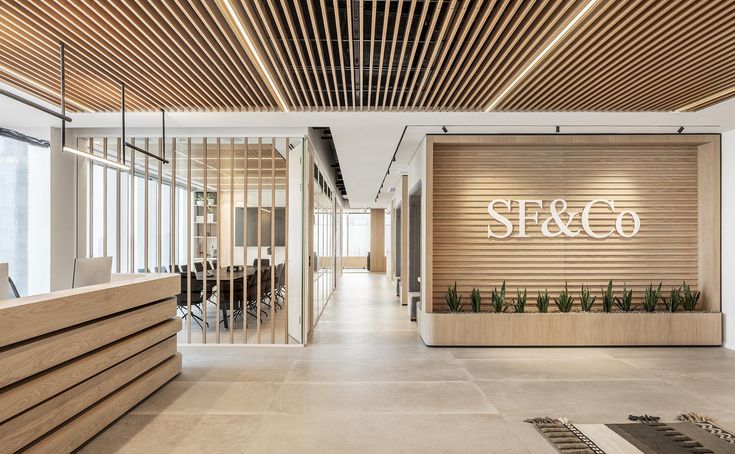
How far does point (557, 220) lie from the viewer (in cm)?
632

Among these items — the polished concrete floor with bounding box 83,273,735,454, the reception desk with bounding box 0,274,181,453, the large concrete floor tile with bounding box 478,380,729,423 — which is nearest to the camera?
the reception desk with bounding box 0,274,181,453

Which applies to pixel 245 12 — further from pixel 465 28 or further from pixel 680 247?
pixel 680 247

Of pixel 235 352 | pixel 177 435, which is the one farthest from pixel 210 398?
pixel 235 352

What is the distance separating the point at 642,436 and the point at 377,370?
8.03 ft

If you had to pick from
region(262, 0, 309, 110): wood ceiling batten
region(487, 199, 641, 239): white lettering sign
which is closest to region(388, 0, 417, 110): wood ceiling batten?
region(262, 0, 309, 110): wood ceiling batten

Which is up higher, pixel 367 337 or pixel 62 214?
pixel 62 214

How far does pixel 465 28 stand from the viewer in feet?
10.1

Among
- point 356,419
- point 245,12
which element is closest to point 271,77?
point 245,12

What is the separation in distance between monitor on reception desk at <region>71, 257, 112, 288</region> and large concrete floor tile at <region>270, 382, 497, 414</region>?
2015 millimetres

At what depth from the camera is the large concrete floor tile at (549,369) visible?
4.69 meters

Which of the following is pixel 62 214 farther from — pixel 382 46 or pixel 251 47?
pixel 382 46

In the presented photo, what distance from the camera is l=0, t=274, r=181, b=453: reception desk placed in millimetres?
2551

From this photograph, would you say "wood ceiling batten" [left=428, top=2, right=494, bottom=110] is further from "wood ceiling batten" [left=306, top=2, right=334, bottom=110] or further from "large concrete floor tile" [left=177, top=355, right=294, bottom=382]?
"large concrete floor tile" [left=177, top=355, right=294, bottom=382]

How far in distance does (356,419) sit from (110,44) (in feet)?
10.8
